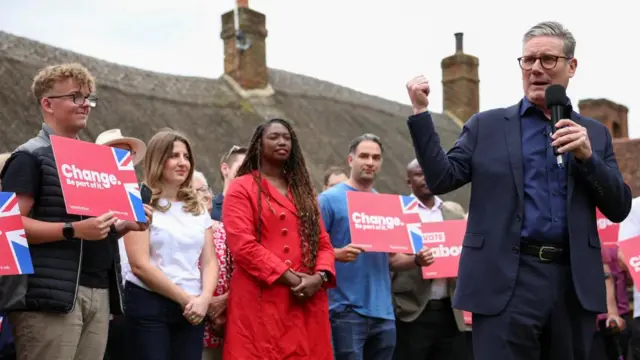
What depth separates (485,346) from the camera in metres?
3.35

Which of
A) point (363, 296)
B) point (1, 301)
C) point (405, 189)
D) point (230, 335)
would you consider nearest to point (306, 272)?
point (230, 335)

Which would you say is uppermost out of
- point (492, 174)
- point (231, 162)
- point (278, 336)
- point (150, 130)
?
point (150, 130)

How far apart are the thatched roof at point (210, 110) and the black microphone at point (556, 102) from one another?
39.0 feet

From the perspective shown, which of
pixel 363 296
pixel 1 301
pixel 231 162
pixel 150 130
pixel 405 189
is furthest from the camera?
pixel 405 189

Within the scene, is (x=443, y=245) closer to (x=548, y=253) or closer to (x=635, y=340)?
(x=635, y=340)

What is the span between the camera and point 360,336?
613 cm

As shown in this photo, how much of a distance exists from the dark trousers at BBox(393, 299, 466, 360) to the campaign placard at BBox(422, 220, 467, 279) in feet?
1.19

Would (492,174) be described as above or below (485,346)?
above

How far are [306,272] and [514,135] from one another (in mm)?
1980

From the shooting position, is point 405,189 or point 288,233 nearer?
point 288,233

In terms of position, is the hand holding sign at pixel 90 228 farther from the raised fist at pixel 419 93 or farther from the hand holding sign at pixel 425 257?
the hand holding sign at pixel 425 257

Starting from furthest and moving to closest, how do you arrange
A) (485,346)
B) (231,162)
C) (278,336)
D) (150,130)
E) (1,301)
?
(150,130), (231,162), (278,336), (1,301), (485,346)

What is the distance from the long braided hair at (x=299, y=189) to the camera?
5191 millimetres

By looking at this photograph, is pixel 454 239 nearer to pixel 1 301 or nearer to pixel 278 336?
pixel 278 336
